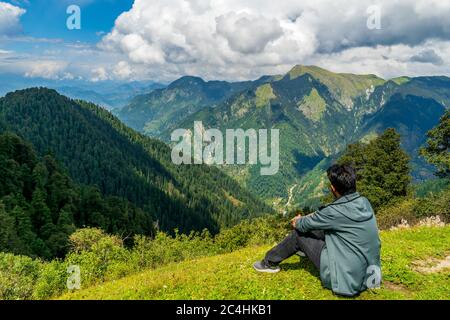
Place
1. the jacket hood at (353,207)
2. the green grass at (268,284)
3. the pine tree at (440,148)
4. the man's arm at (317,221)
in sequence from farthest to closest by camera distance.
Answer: the pine tree at (440,148) < the green grass at (268,284) < the man's arm at (317,221) < the jacket hood at (353,207)

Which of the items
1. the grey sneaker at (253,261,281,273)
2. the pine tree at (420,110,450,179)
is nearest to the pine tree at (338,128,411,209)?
the pine tree at (420,110,450,179)

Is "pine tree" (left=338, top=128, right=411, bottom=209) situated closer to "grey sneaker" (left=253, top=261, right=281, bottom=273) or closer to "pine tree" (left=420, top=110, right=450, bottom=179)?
"pine tree" (left=420, top=110, right=450, bottom=179)

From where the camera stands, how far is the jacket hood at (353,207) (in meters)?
10.3

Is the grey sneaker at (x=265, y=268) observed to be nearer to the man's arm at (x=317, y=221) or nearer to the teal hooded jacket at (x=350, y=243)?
the man's arm at (x=317, y=221)

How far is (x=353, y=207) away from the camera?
10.4 metres

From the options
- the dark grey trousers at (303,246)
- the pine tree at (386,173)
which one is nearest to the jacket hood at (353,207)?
the dark grey trousers at (303,246)

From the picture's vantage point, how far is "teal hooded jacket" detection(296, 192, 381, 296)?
10.4 meters

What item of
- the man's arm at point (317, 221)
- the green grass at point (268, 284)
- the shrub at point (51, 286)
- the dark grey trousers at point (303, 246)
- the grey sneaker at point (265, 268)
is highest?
the man's arm at point (317, 221)

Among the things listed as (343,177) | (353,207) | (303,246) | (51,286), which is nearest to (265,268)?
(303,246)

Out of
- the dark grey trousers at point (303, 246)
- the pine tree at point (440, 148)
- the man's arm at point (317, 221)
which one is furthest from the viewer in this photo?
the pine tree at point (440, 148)

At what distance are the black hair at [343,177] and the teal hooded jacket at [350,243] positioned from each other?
212mm
